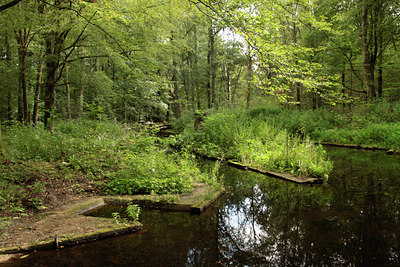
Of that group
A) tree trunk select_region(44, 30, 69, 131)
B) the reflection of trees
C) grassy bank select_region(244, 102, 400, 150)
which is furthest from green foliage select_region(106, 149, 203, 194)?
grassy bank select_region(244, 102, 400, 150)

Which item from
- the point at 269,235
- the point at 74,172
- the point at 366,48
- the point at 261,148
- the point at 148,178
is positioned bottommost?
the point at 269,235

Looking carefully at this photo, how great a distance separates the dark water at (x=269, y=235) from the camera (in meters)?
2.68

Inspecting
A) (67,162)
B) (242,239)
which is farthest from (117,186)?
(242,239)

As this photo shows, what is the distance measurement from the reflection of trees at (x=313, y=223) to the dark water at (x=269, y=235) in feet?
0.04

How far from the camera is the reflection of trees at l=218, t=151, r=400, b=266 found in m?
2.74

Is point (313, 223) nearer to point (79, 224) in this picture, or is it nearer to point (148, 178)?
point (148, 178)

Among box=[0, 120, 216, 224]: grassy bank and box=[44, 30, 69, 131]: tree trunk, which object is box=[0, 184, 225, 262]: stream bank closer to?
box=[0, 120, 216, 224]: grassy bank

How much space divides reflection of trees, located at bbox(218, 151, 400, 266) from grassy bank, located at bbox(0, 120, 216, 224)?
153 centimetres

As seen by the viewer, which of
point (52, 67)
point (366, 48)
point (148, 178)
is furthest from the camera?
point (366, 48)

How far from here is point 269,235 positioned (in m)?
Result: 3.28

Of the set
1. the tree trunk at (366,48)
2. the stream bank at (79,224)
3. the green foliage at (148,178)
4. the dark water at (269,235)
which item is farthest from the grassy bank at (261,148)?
the tree trunk at (366,48)

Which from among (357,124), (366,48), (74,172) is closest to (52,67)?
(74,172)

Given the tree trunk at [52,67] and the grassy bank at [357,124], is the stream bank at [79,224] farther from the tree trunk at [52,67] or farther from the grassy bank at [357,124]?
the tree trunk at [52,67]

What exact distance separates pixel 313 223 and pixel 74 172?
4888mm
